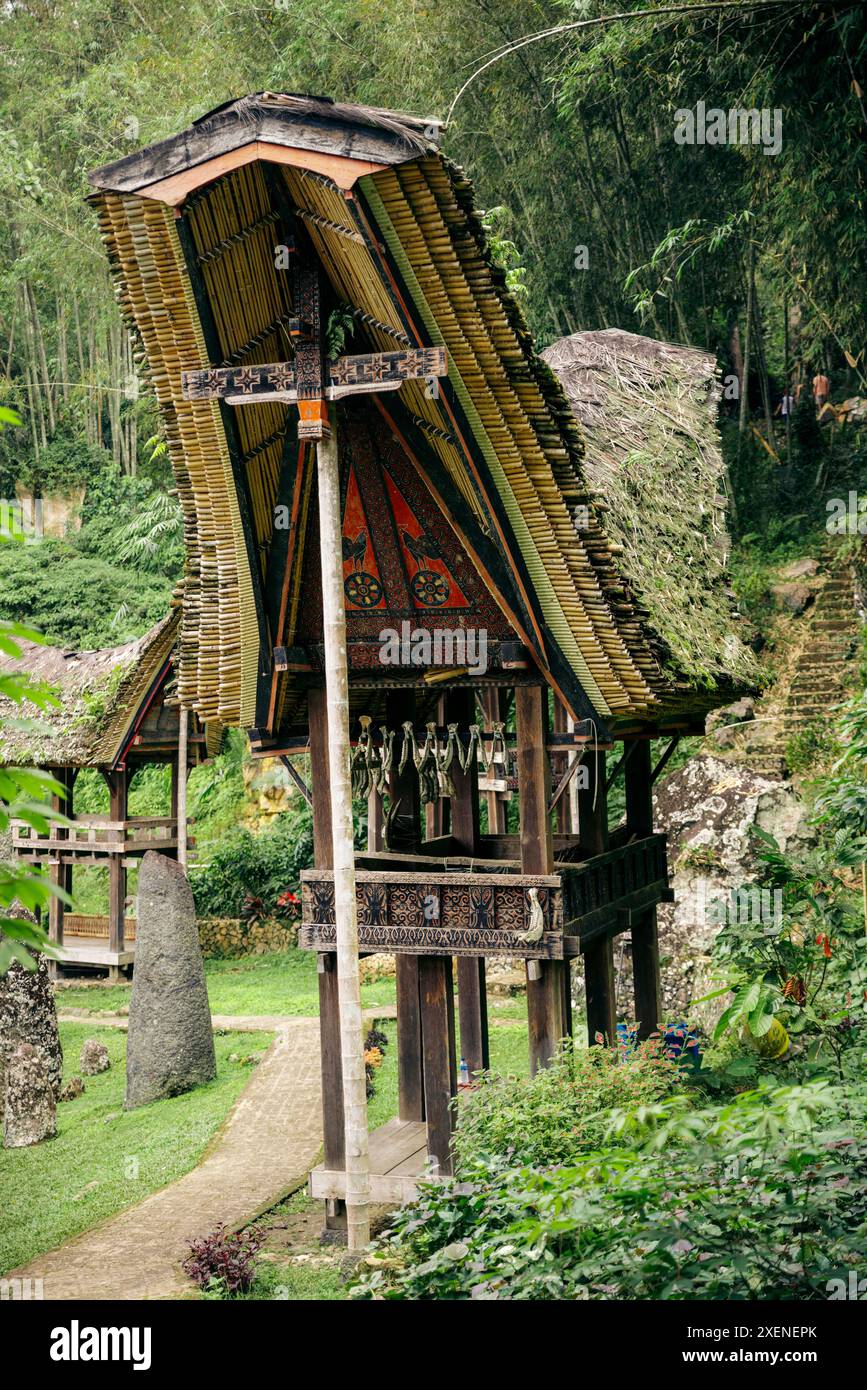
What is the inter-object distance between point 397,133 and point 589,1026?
24.6 ft

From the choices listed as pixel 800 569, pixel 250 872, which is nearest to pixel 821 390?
pixel 800 569

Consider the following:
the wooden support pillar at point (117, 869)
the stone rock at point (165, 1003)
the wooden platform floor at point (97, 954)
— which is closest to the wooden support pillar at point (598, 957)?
the stone rock at point (165, 1003)

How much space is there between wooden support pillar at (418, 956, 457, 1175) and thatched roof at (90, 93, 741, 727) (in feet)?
7.58

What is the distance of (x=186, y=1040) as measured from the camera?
46.9 feet

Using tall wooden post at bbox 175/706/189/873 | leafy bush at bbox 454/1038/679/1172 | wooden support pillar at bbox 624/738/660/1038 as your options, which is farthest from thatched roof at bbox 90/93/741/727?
tall wooden post at bbox 175/706/189/873

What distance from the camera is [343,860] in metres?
8.27

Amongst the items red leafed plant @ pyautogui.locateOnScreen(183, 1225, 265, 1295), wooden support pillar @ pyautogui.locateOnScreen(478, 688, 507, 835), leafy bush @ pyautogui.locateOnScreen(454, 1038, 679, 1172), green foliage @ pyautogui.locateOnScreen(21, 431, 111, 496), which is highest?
green foliage @ pyautogui.locateOnScreen(21, 431, 111, 496)

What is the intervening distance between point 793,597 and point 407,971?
11.3 m

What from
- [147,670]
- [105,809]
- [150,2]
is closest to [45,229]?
[150,2]

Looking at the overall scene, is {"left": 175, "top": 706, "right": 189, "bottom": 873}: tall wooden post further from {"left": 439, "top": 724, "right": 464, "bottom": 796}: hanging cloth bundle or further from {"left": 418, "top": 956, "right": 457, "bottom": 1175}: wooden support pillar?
{"left": 418, "top": 956, "right": 457, "bottom": 1175}: wooden support pillar

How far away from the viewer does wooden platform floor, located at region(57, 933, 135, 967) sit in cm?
1964

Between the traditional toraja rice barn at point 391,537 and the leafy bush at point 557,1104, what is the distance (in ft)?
2.91

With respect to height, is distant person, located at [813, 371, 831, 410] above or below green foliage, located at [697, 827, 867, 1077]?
above

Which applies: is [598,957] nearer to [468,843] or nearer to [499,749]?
[468,843]
